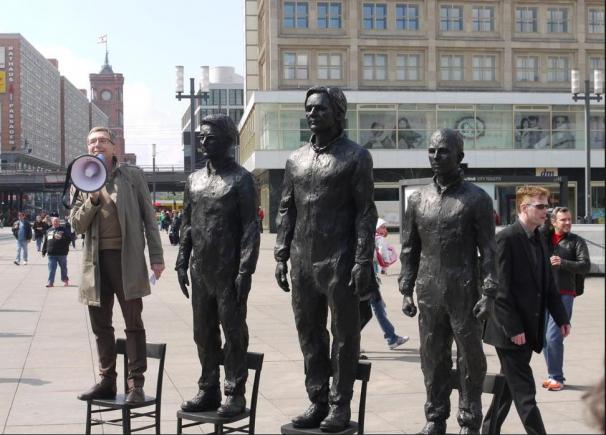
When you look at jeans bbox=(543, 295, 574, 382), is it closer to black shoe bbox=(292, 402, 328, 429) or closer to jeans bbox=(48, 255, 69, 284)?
black shoe bbox=(292, 402, 328, 429)

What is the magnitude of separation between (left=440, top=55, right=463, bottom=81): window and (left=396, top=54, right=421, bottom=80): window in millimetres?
1530

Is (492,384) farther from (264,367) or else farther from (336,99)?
(264,367)

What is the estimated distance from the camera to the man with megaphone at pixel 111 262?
6207 mm

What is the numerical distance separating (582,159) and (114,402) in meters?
51.1

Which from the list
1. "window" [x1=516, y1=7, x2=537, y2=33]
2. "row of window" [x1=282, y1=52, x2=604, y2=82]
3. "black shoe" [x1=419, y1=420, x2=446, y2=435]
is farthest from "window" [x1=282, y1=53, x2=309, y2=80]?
"black shoe" [x1=419, y1=420, x2=446, y2=435]

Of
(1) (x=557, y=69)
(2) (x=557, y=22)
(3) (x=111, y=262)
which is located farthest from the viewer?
(2) (x=557, y=22)

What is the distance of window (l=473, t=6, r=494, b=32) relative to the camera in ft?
183

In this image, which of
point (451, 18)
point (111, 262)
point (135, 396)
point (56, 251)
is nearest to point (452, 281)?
point (135, 396)

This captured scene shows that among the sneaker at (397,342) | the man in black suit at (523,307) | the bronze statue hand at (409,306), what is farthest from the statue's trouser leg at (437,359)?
the sneaker at (397,342)

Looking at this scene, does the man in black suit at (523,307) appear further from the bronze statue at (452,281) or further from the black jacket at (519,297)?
the bronze statue at (452,281)

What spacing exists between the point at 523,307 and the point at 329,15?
166 ft

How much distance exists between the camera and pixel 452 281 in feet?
18.2

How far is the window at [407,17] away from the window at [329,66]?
14.9 ft

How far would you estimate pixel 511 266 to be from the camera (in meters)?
6.09
